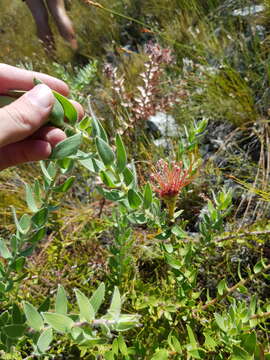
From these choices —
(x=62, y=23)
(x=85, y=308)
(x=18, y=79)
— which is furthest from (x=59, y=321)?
(x=62, y=23)

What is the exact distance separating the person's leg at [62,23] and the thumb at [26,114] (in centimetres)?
266

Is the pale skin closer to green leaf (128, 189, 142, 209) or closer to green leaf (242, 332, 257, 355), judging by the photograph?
green leaf (128, 189, 142, 209)

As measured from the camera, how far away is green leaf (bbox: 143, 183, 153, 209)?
29.5 inches

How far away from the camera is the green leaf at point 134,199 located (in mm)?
714

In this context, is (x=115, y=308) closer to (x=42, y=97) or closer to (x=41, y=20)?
(x=42, y=97)

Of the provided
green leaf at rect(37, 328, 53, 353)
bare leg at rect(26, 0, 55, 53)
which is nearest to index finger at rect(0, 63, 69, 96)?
green leaf at rect(37, 328, 53, 353)

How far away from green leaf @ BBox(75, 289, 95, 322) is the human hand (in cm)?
37

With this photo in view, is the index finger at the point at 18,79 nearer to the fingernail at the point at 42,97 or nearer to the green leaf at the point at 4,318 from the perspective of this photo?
the fingernail at the point at 42,97

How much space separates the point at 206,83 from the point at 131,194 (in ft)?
4.79

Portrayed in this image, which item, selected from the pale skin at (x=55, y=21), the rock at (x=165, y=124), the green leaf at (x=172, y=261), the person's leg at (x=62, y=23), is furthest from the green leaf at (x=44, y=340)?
the person's leg at (x=62, y=23)

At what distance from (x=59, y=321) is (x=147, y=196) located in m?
0.30

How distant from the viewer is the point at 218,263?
4.63 ft

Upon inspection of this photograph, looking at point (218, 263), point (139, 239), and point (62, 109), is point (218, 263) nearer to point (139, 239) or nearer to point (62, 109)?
point (139, 239)

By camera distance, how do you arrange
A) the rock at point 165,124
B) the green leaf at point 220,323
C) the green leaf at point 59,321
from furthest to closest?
1. the rock at point 165,124
2. the green leaf at point 220,323
3. the green leaf at point 59,321
